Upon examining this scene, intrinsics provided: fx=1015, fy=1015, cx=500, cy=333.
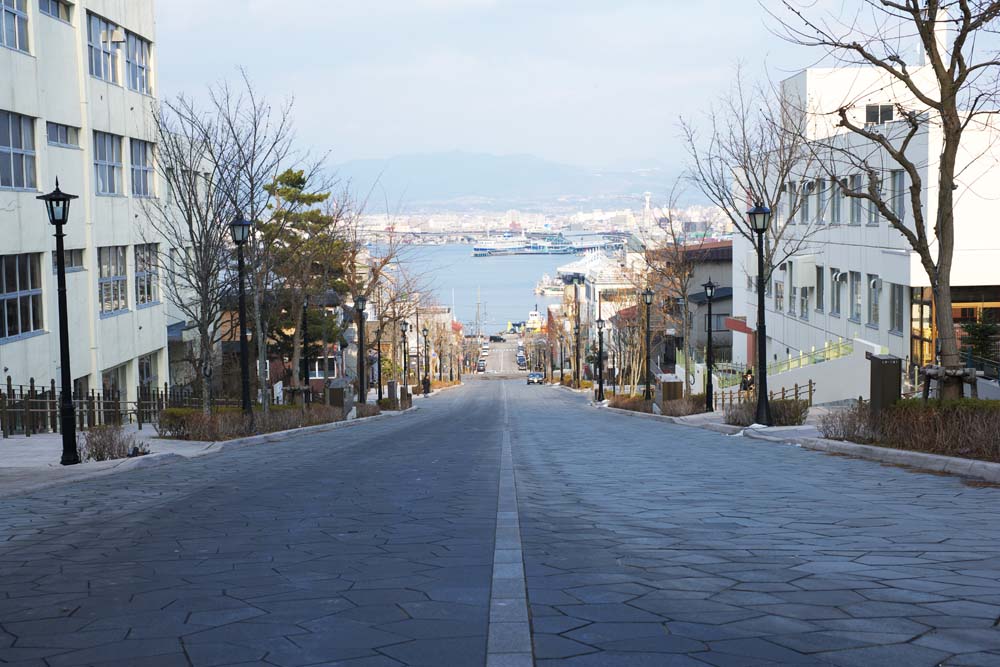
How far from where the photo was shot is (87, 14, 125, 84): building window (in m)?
35.0

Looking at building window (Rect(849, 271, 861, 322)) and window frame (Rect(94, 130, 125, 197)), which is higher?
window frame (Rect(94, 130, 125, 197))

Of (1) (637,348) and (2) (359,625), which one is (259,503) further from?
(1) (637,348)

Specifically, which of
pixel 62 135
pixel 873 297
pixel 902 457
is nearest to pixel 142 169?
pixel 62 135

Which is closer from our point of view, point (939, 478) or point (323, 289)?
point (939, 478)

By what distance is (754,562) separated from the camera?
23.8 ft

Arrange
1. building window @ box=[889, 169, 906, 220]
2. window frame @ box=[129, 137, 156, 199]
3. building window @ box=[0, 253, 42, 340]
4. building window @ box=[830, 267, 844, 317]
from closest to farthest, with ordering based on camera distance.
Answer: building window @ box=[0, 253, 42, 340] < building window @ box=[889, 169, 906, 220] < window frame @ box=[129, 137, 156, 199] < building window @ box=[830, 267, 844, 317]

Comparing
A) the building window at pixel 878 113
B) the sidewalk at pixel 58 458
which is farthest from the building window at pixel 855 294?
the sidewalk at pixel 58 458

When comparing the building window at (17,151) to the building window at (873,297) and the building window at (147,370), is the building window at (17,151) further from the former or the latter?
the building window at (873,297)

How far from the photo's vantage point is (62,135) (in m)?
32.4

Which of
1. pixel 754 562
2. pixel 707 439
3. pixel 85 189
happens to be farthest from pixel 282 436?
pixel 754 562

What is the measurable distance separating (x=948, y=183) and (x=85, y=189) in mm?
27590

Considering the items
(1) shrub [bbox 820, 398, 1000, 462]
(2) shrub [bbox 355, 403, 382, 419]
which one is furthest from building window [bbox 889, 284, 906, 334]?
(2) shrub [bbox 355, 403, 382, 419]

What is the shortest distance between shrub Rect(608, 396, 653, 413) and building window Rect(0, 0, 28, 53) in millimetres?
25016

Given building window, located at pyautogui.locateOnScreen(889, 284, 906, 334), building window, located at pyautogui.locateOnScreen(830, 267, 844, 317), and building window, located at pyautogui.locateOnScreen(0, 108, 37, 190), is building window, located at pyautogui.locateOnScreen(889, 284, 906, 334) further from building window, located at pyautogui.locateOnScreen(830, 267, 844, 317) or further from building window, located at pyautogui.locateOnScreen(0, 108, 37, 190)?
building window, located at pyautogui.locateOnScreen(0, 108, 37, 190)
